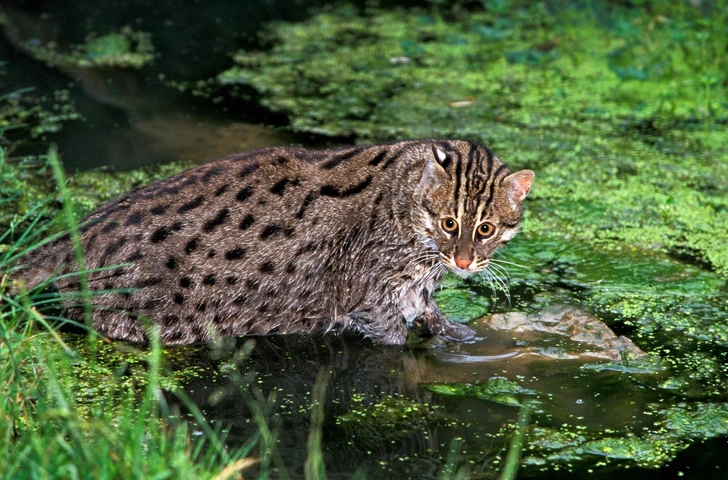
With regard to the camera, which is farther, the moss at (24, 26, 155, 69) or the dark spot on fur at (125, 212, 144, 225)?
the moss at (24, 26, 155, 69)

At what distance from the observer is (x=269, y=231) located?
6031 millimetres

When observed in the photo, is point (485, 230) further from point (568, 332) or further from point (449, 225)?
point (568, 332)

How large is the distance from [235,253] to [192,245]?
25 centimetres

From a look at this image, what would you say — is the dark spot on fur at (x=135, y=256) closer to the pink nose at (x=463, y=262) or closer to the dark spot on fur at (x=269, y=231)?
the dark spot on fur at (x=269, y=231)

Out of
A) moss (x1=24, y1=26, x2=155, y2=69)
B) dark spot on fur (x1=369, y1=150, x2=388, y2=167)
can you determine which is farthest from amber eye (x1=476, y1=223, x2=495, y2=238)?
moss (x1=24, y1=26, x2=155, y2=69)

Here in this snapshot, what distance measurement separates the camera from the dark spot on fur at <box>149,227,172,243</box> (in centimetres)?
588

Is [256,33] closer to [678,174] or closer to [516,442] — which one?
[678,174]

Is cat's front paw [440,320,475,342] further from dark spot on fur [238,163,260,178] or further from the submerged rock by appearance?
dark spot on fur [238,163,260,178]

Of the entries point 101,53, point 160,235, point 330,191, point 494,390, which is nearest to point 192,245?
point 160,235

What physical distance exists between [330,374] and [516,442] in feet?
4.12

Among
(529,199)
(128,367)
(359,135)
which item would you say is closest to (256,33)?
(359,135)

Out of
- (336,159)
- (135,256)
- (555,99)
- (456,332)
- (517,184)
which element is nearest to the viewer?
(135,256)

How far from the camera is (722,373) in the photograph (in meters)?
5.75

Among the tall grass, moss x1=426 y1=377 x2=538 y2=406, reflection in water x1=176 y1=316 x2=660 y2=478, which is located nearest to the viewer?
the tall grass
